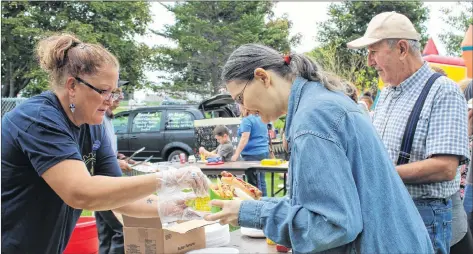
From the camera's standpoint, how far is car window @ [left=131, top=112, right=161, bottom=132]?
36.7 ft

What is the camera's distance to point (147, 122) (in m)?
11.2

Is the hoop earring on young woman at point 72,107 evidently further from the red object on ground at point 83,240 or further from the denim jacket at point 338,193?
the red object on ground at point 83,240

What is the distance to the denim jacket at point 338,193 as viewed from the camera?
50.6 inches

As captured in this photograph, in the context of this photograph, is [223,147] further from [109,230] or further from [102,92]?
[102,92]

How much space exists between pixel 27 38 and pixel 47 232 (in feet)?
66.2

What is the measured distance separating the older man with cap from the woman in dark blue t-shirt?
98cm

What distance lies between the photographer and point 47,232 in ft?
6.09

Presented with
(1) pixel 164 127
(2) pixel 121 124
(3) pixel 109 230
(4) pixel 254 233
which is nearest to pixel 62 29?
(2) pixel 121 124

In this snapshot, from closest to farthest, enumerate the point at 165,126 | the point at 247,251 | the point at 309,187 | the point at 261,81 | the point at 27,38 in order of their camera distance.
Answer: the point at 309,187
the point at 261,81
the point at 247,251
the point at 165,126
the point at 27,38

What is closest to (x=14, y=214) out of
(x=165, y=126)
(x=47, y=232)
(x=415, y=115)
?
(x=47, y=232)

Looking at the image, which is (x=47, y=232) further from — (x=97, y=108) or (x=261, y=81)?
(x=261, y=81)

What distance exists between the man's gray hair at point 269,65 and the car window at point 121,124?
10037mm

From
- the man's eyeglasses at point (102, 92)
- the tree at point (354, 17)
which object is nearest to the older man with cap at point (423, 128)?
the man's eyeglasses at point (102, 92)

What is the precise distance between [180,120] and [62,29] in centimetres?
1127
